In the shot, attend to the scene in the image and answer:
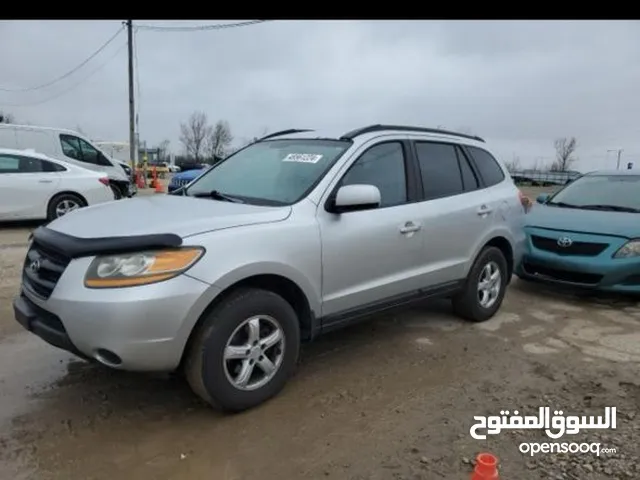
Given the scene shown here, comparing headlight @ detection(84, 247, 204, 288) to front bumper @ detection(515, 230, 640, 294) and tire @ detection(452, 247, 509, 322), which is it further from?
front bumper @ detection(515, 230, 640, 294)

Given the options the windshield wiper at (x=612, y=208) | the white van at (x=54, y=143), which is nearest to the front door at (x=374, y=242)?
the windshield wiper at (x=612, y=208)

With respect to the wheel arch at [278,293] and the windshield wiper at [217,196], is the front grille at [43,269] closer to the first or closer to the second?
the wheel arch at [278,293]

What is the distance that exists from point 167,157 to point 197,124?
18.0 ft

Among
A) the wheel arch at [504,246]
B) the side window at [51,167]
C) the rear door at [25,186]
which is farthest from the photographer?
the side window at [51,167]

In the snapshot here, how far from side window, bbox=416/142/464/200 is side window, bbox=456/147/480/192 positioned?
2.5 inches

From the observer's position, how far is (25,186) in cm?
1005

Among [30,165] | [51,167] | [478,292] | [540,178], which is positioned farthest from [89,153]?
[540,178]

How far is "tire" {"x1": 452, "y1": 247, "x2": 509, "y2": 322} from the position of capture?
4.96 metres

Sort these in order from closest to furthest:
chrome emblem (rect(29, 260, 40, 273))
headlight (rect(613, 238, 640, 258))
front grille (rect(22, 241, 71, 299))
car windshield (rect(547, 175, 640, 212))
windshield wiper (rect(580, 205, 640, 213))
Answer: front grille (rect(22, 241, 71, 299)) → chrome emblem (rect(29, 260, 40, 273)) → headlight (rect(613, 238, 640, 258)) → windshield wiper (rect(580, 205, 640, 213)) → car windshield (rect(547, 175, 640, 212))

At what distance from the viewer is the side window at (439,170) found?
4.49 m

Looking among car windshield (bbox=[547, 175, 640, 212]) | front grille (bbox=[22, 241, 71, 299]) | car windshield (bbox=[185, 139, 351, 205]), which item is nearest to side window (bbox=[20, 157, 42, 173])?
car windshield (bbox=[185, 139, 351, 205])

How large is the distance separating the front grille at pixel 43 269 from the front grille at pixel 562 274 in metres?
5.20
